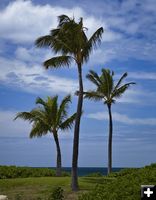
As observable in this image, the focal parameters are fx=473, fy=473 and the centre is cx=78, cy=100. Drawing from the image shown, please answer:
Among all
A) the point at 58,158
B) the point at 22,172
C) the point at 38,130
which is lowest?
the point at 22,172

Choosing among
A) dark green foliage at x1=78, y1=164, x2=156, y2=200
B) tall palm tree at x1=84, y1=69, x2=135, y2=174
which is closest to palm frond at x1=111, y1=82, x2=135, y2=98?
tall palm tree at x1=84, y1=69, x2=135, y2=174

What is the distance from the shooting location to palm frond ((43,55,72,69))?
27516mm

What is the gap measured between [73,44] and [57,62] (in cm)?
172

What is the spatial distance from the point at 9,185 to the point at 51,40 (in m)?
9.38

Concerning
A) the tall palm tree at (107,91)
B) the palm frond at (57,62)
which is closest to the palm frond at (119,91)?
the tall palm tree at (107,91)

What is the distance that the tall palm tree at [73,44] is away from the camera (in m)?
26.5

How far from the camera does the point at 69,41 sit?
26812 mm

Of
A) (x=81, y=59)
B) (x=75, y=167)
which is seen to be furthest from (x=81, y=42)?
(x=75, y=167)

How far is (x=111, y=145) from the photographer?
43562 millimetres

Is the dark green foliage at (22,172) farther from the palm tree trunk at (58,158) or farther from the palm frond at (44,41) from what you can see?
the palm frond at (44,41)

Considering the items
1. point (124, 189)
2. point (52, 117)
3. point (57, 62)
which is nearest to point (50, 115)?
point (52, 117)

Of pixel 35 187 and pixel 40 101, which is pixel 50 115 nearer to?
pixel 40 101

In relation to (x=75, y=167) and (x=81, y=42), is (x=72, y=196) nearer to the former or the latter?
(x=75, y=167)

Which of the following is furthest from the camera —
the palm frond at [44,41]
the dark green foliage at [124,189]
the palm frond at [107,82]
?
the palm frond at [107,82]
